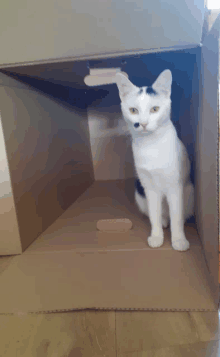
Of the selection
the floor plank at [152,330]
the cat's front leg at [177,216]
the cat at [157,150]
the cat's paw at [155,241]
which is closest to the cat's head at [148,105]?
the cat at [157,150]

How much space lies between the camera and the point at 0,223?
2.84ft

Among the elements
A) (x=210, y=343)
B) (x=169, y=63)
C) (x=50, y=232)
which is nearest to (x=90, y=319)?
(x=210, y=343)

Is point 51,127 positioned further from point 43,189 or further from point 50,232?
point 50,232

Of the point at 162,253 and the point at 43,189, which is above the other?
the point at 43,189

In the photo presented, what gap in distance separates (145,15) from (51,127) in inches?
25.0

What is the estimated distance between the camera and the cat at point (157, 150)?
0.75 meters

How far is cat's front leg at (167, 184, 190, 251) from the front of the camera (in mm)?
812

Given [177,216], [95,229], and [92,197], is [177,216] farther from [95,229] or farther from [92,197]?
[92,197]

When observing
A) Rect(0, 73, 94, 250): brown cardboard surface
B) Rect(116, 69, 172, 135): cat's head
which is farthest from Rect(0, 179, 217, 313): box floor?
A: Rect(116, 69, 172, 135): cat's head

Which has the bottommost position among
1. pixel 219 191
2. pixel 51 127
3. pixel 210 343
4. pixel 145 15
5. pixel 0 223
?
pixel 210 343

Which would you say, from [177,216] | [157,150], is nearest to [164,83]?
[157,150]

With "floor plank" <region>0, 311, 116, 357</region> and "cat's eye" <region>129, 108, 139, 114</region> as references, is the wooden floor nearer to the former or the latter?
"floor plank" <region>0, 311, 116, 357</region>

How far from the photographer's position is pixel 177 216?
825 mm

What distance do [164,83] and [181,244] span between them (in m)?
0.51
